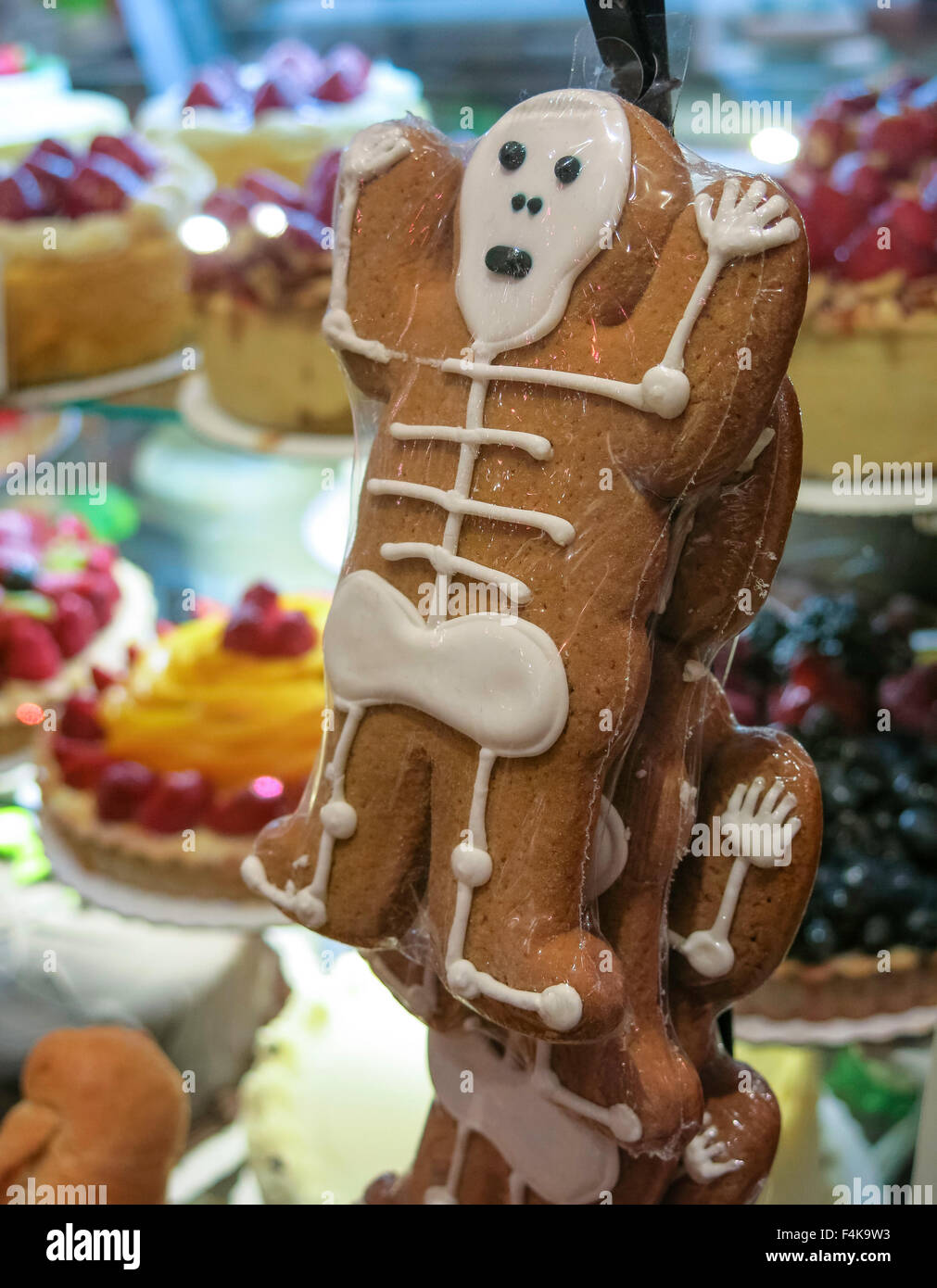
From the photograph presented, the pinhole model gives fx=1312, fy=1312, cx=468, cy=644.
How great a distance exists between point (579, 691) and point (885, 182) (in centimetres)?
99

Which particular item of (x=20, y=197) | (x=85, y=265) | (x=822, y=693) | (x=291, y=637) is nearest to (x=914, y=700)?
(x=822, y=693)

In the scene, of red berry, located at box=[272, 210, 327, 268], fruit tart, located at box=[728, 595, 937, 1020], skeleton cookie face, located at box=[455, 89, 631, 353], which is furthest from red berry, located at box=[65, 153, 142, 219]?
skeleton cookie face, located at box=[455, 89, 631, 353]

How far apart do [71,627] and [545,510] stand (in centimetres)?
120

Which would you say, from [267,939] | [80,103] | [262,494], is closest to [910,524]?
[267,939]

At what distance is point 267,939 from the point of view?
1.29 m

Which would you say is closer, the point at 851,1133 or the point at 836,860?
the point at 851,1133

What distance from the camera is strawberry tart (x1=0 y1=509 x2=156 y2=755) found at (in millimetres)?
1580

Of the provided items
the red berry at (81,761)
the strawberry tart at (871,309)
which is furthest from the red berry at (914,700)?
the red berry at (81,761)

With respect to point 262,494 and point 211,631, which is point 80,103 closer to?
point 262,494

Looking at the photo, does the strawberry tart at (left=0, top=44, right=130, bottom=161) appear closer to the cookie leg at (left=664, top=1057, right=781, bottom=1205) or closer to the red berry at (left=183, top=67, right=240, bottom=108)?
the red berry at (left=183, top=67, right=240, bottom=108)

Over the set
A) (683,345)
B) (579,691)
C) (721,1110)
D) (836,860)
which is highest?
Result: (683,345)

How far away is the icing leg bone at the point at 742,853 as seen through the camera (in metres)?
0.66

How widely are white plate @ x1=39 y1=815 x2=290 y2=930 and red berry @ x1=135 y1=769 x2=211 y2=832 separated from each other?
0.24 ft
